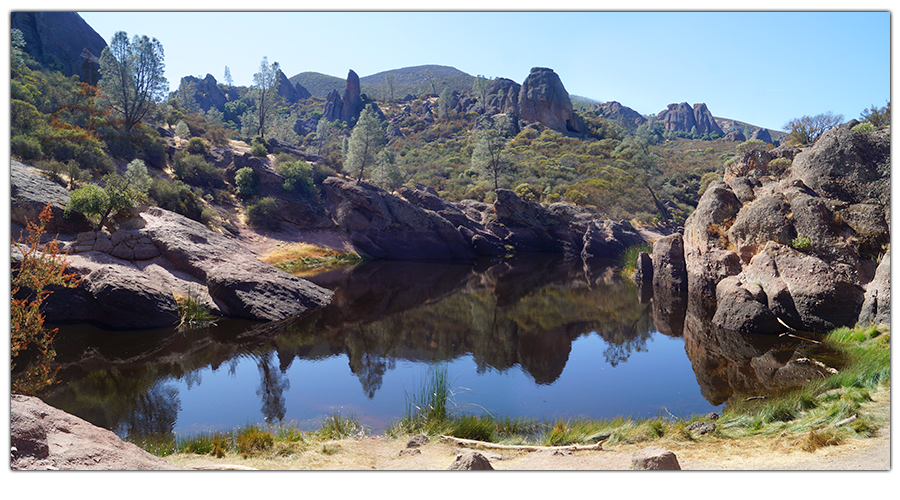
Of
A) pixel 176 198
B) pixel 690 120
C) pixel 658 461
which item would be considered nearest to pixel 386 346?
pixel 658 461

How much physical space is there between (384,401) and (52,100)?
35.5 m

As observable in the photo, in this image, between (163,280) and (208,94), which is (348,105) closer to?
(208,94)

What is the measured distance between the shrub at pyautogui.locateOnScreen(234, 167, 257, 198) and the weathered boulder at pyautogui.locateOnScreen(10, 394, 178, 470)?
34070 millimetres

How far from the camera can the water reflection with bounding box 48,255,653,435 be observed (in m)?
8.86

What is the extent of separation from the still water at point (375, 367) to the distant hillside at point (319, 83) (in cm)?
16077

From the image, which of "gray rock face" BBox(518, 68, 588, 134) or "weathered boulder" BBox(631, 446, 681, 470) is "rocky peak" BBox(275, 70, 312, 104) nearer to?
"gray rock face" BBox(518, 68, 588, 134)

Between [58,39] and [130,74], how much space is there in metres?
24.2

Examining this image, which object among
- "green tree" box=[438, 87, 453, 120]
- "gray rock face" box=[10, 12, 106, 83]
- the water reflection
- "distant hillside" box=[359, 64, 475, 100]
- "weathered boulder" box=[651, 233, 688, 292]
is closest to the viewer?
the water reflection

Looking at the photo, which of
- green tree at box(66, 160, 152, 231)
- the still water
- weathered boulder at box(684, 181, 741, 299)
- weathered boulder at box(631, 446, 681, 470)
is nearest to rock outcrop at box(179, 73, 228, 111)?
green tree at box(66, 160, 152, 231)

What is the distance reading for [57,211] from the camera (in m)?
15.9

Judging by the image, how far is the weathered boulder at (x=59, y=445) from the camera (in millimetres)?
4234

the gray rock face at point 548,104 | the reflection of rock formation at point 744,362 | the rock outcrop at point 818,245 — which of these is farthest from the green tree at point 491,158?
the gray rock face at point 548,104

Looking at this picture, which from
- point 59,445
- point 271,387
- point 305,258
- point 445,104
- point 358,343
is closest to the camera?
point 59,445

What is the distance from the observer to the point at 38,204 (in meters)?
16.0
